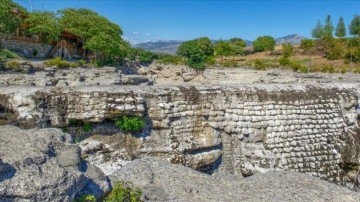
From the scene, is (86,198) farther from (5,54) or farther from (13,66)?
(5,54)

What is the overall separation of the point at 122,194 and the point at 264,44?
7829 cm

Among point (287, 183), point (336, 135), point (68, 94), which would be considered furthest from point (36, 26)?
point (287, 183)

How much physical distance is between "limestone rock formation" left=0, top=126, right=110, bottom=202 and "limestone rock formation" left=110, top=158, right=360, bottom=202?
1.09m

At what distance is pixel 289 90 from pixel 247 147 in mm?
2664

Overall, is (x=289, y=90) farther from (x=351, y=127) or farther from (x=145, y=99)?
(x=145, y=99)

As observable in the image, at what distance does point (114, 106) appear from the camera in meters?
11.3

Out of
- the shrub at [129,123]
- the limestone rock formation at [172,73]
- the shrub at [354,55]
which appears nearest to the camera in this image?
Answer: the shrub at [129,123]

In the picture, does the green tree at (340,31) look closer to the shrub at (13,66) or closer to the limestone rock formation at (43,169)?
the shrub at (13,66)

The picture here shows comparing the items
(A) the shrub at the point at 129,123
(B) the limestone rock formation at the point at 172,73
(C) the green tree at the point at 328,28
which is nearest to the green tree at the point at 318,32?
(C) the green tree at the point at 328,28

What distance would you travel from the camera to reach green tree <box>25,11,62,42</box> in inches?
1583

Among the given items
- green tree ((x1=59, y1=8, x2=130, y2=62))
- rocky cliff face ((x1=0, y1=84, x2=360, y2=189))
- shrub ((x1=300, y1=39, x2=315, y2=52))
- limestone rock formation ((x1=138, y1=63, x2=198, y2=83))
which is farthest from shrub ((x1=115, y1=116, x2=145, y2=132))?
shrub ((x1=300, y1=39, x2=315, y2=52))

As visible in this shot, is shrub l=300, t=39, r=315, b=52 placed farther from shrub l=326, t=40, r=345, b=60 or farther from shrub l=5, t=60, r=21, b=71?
shrub l=5, t=60, r=21, b=71

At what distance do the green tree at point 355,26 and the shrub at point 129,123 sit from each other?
77873mm

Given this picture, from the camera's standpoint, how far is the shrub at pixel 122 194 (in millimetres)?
6859
